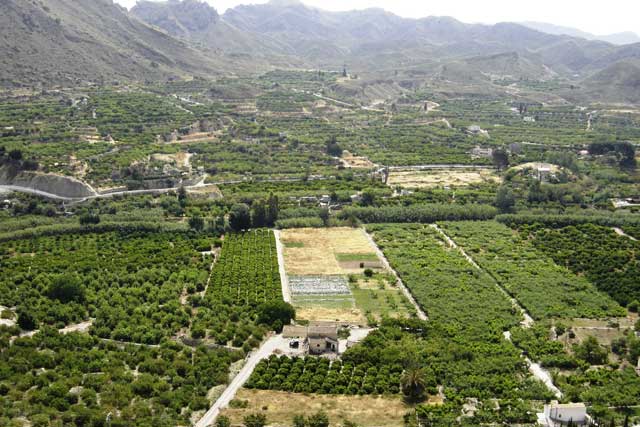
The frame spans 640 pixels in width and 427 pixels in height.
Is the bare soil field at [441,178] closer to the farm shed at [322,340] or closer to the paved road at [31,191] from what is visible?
the paved road at [31,191]

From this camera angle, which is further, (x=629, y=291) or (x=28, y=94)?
(x=28, y=94)

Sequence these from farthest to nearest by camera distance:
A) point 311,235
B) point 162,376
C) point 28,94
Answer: point 28,94
point 311,235
point 162,376

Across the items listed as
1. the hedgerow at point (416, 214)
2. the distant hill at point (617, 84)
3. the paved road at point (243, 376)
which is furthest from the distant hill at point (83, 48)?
the paved road at point (243, 376)

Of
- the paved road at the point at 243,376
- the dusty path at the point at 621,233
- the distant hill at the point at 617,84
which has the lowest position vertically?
the paved road at the point at 243,376

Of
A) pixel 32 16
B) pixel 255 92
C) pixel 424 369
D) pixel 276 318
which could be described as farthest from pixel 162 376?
pixel 32 16

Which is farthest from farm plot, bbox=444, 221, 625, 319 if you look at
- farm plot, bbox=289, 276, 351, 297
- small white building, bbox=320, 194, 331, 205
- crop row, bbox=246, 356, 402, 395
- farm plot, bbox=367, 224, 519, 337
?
small white building, bbox=320, 194, 331, 205

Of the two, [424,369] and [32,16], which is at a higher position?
[32,16]

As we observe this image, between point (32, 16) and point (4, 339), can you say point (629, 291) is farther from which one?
point (32, 16)

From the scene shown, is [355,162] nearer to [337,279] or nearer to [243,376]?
[337,279]
